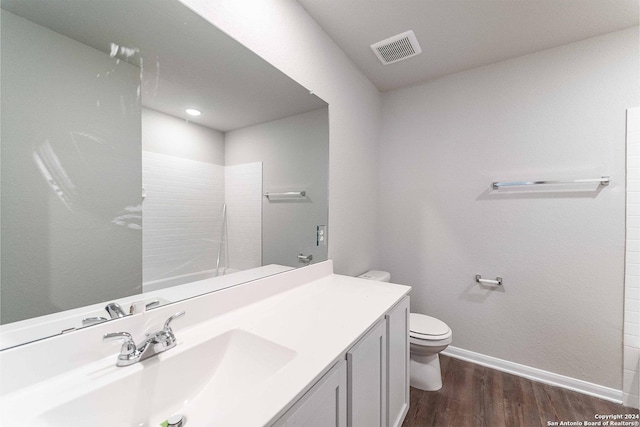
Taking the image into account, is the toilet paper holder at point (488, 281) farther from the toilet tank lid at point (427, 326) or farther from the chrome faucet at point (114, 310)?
the chrome faucet at point (114, 310)

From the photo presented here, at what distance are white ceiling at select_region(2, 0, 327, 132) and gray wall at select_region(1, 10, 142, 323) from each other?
0.05m

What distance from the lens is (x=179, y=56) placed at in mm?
922

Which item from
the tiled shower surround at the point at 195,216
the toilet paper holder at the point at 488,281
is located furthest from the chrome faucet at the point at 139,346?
the toilet paper holder at the point at 488,281

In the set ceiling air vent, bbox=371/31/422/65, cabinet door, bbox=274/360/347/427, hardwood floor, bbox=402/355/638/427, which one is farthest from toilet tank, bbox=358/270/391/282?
ceiling air vent, bbox=371/31/422/65

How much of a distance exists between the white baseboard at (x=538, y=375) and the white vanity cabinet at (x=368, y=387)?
95 centimetres

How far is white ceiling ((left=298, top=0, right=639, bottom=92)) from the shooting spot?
4.69 feet

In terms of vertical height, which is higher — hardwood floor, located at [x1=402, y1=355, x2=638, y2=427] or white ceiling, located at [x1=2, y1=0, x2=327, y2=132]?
white ceiling, located at [x1=2, y1=0, x2=327, y2=132]

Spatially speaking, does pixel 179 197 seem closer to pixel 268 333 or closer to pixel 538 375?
pixel 268 333

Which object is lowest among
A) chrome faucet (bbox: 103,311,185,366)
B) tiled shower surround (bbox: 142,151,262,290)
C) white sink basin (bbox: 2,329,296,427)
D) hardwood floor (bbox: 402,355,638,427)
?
hardwood floor (bbox: 402,355,638,427)

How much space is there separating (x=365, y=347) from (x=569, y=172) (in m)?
1.95

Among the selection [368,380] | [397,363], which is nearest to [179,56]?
[368,380]

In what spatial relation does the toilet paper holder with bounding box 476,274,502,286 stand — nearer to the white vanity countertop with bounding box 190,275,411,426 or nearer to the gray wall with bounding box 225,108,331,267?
the white vanity countertop with bounding box 190,275,411,426

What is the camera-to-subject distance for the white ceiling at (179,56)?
0.69 metres

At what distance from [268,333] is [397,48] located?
2015 mm
